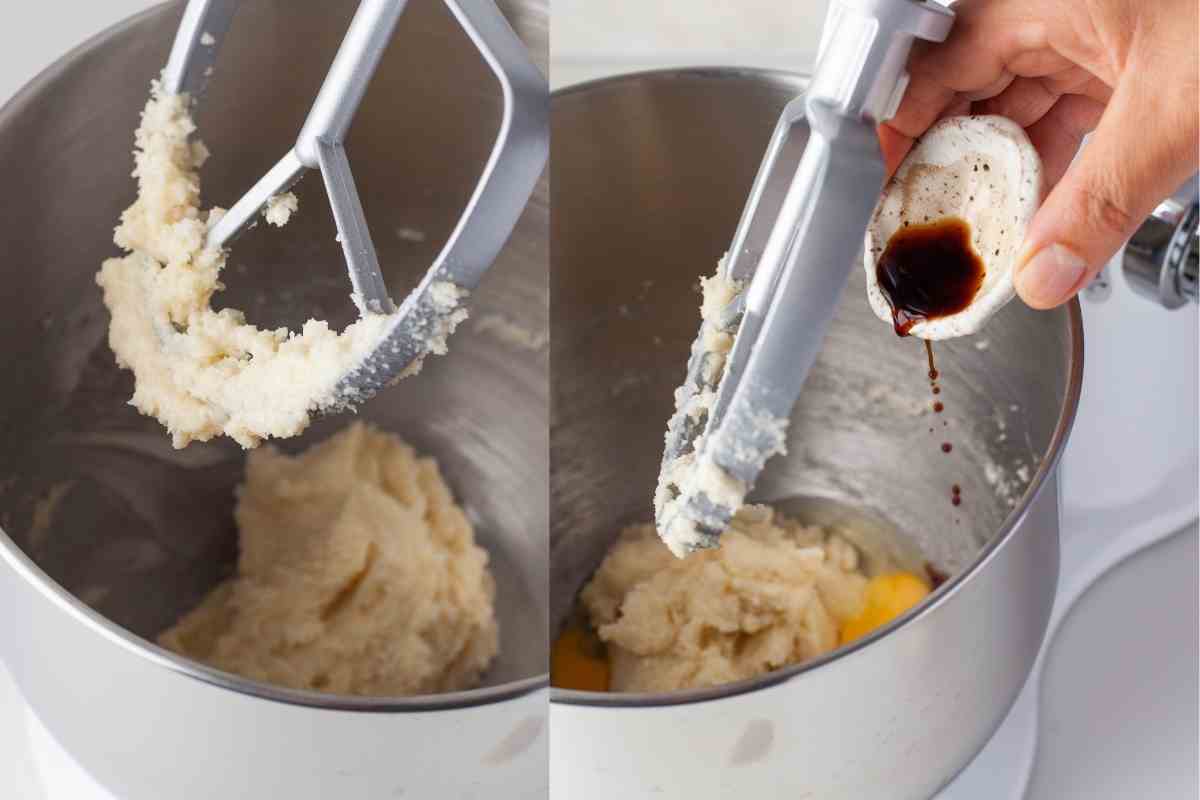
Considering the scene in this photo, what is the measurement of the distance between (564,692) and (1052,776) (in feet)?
0.91

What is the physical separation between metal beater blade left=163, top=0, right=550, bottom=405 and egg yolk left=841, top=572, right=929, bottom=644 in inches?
13.6

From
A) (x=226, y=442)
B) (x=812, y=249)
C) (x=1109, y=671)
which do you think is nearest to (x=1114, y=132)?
(x=812, y=249)

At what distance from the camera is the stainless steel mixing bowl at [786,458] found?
433 millimetres

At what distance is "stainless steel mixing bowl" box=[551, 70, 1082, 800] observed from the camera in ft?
1.42

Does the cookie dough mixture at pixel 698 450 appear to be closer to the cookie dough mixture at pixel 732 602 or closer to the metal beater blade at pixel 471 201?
the metal beater blade at pixel 471 201

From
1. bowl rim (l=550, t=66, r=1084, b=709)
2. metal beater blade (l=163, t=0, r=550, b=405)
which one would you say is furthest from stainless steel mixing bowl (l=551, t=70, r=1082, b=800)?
metal beater blade (l=163, t=0, r=550, b=405)

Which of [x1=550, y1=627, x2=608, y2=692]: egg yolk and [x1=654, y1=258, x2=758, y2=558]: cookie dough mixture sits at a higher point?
[x1=654, y1=258, x2=758, y2=558]: cookie dough mixture

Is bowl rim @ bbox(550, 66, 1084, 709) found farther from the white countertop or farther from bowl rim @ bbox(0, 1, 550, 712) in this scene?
the white countertop

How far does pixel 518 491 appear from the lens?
0.82 m

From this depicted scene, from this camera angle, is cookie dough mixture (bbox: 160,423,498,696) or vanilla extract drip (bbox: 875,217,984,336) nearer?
vanilla extract drip (bbox: 875,217,984,336)

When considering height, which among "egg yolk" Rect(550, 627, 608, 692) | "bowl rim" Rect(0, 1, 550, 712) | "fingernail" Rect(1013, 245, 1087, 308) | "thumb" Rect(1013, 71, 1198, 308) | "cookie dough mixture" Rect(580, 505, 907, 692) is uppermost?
"thumb" Rect(1013, 71, 1198, 308)

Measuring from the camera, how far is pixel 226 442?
2.53 feet

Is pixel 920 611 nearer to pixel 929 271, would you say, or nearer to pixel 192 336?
pixel 929 271

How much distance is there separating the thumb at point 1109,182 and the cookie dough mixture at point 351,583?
1.43ft
